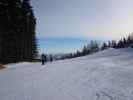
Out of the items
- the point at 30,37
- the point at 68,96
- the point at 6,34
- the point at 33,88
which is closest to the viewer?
the point at 68,96

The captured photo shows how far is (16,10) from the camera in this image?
29016 millimetres

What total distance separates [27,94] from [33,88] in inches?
42.4

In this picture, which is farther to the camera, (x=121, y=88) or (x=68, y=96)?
(x=121, y=88)

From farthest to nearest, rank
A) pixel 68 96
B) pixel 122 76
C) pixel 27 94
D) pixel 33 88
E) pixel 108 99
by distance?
pixel 122 76
pixel 33 88
pixel 27 94
pixel 68 96
pixel 108 99

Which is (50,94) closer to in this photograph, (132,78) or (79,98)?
(79,98)

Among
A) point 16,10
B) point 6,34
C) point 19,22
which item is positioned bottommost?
point 6,34

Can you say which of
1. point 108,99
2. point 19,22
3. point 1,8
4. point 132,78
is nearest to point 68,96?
point 108,99

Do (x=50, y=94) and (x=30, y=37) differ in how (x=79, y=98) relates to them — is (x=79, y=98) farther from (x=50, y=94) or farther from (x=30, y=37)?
(x=30, y=37)

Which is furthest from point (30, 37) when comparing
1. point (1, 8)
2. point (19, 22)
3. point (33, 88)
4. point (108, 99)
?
point (108, 99)

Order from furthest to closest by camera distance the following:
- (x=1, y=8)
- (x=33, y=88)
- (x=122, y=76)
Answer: (x=1, y=8) → (x=122, y=76) → (x=33, y=88)

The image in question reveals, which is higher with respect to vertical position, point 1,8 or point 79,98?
point 1,8

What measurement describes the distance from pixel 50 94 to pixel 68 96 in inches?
36.4

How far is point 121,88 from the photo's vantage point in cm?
764

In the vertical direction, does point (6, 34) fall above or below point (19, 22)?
below
